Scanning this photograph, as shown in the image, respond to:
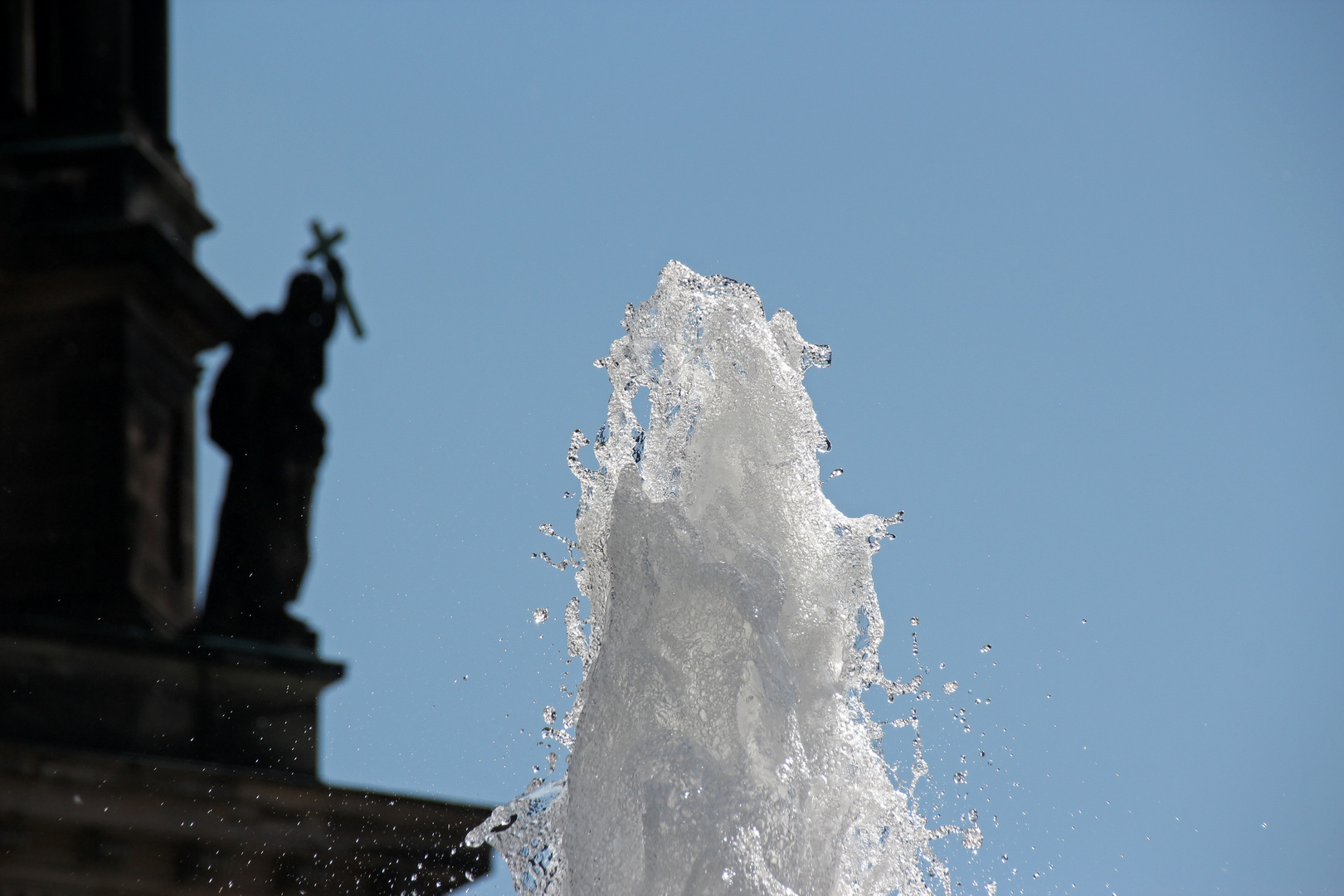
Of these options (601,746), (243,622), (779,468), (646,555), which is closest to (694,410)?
(779,468)

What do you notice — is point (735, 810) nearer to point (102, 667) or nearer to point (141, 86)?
point (102, 667)

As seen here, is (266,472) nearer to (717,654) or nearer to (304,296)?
(304,296)

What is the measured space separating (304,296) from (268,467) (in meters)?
2.35

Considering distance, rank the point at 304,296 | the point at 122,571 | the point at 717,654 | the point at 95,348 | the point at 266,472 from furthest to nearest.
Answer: the point at 304,296, the point at 95,348, the point at 266,472, the point at 122,571, the point at 717,654

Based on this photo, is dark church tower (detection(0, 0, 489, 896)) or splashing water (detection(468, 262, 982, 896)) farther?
dark church tower (detection(0, 0, 489, 896))

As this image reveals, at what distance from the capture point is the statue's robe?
13.9m

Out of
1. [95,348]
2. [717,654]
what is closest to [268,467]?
[95,348]

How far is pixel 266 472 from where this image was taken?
47.4 feet

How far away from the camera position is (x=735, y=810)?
3922mm

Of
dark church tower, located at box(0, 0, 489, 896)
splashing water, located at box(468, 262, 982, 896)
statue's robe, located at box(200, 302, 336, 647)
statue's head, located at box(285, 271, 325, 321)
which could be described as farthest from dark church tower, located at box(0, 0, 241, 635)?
splashing water, located at box(468, 262, 982, 896)

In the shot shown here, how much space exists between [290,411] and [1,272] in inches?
149

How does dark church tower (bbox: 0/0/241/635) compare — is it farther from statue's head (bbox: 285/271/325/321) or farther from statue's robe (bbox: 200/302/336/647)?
statue's robe (bbox: 200/302/336/647)

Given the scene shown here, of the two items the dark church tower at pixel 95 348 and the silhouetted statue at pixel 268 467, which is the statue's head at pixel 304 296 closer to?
the silhouetted statue at pixel 268 467

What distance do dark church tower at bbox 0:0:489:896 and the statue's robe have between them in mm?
371
